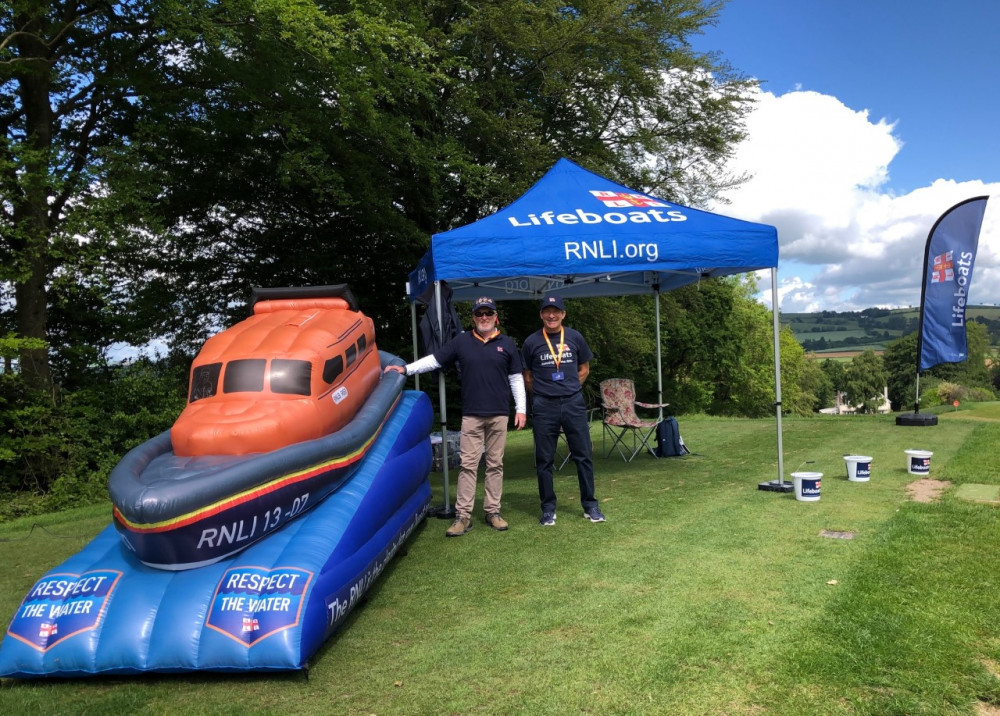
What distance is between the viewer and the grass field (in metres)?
2.67

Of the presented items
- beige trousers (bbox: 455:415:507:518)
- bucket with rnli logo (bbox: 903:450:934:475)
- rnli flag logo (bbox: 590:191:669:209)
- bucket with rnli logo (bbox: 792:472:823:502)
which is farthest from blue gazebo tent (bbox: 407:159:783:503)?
bucket with rnli logo (bbox: 903:450:934:475)

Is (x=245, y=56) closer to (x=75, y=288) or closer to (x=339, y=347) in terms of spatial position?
(x=75, y=288)

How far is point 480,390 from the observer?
5.21m

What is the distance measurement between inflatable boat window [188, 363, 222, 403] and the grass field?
63.5 inches

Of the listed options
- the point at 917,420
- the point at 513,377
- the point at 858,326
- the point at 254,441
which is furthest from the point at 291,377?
the point at 858,326

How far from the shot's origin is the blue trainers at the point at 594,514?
5.40 meters

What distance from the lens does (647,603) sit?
3.61 m

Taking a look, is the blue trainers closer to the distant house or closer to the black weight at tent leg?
the black weight at tent leg

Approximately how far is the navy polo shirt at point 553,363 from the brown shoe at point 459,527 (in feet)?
3.85

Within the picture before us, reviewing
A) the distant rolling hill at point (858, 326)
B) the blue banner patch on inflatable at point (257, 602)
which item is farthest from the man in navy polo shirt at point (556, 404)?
the distant rolling hill at point (858, 326)

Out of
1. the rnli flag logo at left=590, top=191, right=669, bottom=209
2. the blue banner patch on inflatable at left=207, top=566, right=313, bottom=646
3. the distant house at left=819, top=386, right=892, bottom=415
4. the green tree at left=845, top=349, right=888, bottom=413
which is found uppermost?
the rnli flag logo at left=590, top=191, right=669, bottom=209

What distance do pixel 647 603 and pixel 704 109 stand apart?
51.3 ft

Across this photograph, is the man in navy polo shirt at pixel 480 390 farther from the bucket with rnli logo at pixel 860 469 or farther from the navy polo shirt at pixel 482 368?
the bucket with rnli logo at pixel 860 469

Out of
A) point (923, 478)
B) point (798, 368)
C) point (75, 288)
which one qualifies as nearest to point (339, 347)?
point (923, 478)
